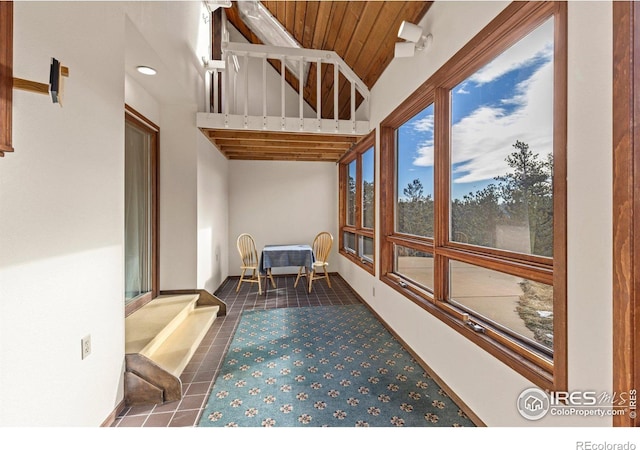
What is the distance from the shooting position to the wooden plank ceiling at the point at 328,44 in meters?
2.74

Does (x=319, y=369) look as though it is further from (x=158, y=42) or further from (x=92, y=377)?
(x=158, y=42)

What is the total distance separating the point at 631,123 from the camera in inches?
37.2

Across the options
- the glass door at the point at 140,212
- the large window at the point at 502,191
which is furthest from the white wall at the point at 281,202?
the large window at the point at 502,191

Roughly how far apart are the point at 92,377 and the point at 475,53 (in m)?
2.98

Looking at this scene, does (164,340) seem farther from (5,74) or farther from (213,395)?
(5,74)

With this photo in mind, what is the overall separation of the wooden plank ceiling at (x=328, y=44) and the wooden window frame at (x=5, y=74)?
2.53 m

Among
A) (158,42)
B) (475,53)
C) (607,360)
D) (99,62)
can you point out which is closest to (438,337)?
(607,360)

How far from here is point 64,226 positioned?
54.4 inches

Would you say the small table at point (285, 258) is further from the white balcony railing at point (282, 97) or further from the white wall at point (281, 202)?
Answer: the white balcony railing at point (282, 97)

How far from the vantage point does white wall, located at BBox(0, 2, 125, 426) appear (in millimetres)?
1144

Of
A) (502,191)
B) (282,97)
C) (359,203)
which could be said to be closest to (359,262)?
(359,203)
